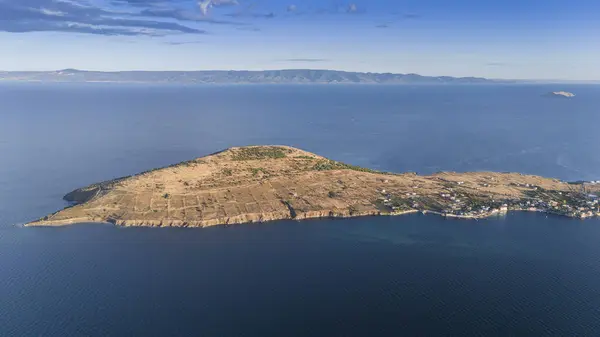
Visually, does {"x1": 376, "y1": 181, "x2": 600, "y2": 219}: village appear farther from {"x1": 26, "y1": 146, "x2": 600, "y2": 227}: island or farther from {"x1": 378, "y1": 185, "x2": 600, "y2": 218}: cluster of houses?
{"x1": 26, "y1": 146, "x2": 600, "y2": 227}: island

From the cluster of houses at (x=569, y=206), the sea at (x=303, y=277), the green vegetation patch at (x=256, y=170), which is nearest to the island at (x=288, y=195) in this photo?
the cluster of houses at (x=569, y=206)

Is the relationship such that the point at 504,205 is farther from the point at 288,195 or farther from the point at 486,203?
the point at 288,195

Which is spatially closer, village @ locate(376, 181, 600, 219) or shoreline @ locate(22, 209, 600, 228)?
shoreline @ locate(22, 209, 600, 228)

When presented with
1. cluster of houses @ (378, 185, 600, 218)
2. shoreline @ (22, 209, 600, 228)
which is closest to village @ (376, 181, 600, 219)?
cluster of houses @ (378, 185, 600, 218)

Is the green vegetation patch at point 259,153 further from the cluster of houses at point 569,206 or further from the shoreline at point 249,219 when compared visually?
the cluster of houses at point 569,206

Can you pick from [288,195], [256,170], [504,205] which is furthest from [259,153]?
[504,205]

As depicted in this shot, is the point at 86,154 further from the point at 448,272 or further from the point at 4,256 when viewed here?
the point at 448,272
